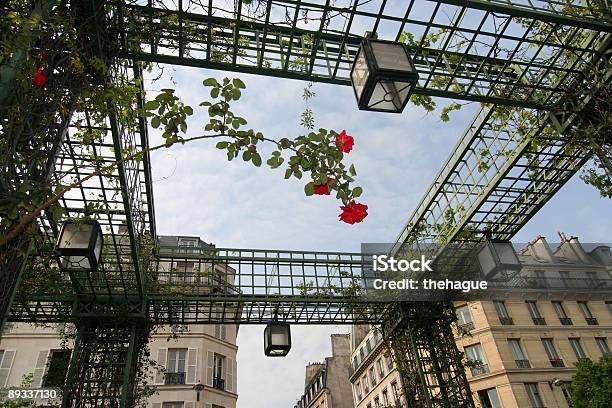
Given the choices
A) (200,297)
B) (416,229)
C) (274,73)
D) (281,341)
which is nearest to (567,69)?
(274,73)

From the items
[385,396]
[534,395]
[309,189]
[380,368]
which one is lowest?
[309,189]

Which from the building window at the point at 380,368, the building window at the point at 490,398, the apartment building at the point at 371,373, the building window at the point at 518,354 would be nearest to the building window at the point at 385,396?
the apartment building at the point at 371,373

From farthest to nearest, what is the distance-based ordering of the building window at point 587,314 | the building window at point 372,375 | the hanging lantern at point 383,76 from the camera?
1. the building window at point 372,375
2. the building window at point 587,314
3. the hanging lantern at point 383,76

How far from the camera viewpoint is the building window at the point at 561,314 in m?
23.8

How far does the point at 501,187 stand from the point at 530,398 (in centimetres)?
1825

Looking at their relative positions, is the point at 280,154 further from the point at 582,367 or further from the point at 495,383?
the point at 495,383

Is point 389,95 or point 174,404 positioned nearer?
point 389,95

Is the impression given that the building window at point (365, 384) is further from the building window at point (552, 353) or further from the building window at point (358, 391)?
the building window at point (552, 353)

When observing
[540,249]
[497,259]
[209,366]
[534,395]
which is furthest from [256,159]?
[540,249]

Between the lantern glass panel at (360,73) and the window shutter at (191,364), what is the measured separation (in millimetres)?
17199

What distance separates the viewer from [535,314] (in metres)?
23.9

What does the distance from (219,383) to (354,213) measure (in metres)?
18.2

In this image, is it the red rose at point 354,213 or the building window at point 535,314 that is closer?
the red rose at point 354,213

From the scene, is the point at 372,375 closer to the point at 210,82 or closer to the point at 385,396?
the point at 385,396
